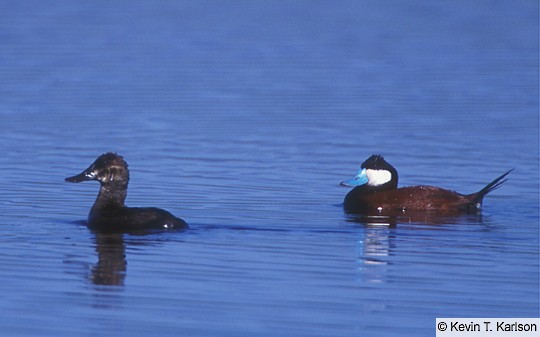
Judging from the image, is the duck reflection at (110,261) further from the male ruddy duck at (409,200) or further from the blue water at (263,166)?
the male ruddy duck at (409,200)

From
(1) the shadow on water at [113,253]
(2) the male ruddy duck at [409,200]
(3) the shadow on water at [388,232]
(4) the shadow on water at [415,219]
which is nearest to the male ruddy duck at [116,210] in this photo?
(1) the shadow on water at [113,253]

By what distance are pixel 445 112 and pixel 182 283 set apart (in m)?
10.1

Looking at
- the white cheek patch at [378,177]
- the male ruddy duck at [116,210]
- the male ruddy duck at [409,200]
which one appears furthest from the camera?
the white cheek patch at [378,177]

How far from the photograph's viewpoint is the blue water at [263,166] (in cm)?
874

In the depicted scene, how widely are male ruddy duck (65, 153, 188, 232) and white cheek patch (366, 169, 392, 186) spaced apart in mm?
2612

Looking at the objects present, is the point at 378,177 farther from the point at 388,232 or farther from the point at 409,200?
the point at 388,232

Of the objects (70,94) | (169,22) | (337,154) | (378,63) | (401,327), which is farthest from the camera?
(169,22)

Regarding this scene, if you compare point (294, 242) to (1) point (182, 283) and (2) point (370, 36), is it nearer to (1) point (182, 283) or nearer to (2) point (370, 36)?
(1) point (182, 283)

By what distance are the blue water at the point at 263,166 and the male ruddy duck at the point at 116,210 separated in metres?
0.18

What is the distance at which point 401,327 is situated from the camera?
27.0 ft

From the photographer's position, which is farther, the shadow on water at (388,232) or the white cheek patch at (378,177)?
the white cheek patch at (378,177)

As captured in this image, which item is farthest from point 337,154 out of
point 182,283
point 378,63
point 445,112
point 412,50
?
point 412,50

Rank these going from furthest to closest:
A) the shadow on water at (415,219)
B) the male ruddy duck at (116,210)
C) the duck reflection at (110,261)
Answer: the shadow on water at (415,219) → the male ruddy duck at (116,210) → the duck reflection at (110,261)

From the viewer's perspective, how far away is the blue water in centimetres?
874
